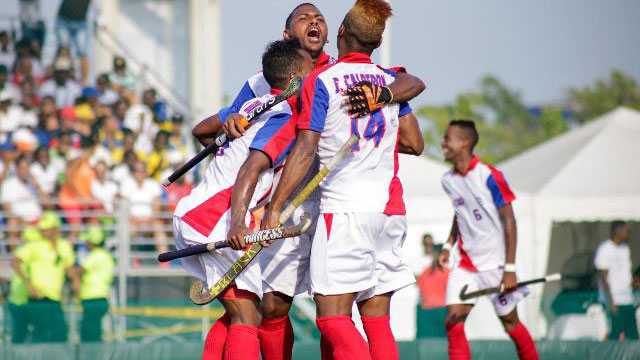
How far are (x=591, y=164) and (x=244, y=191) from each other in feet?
34.0

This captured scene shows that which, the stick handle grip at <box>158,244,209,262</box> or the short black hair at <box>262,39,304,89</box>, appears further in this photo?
the short black hair at <box>262,39,304,89</box>

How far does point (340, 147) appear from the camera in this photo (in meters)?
5.26

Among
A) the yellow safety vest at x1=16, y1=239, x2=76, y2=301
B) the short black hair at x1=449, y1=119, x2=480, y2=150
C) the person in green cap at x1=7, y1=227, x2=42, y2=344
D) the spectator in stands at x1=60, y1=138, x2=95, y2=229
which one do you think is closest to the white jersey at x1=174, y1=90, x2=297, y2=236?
the short black hair at x1=449, y1=119, x2=480, y2=150

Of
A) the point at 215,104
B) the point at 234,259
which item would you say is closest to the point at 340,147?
the point at 234,259

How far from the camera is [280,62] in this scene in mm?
5574

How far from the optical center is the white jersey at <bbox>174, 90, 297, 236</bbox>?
5270mm

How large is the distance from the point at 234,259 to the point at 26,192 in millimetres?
9054

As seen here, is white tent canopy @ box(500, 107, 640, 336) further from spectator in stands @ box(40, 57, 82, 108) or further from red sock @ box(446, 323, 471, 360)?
spectator in stands @ box(40, 57, 82, 108)

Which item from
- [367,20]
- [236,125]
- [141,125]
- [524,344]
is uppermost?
[141,125]

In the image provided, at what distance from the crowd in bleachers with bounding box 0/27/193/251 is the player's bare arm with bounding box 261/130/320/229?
8.28 m

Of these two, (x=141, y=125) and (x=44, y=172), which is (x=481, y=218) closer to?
(x=44, y=172)

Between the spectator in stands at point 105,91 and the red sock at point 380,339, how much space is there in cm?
1112

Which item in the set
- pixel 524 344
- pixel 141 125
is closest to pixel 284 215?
pixel 524 344

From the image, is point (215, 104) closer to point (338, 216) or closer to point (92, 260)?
point (92, 260)
